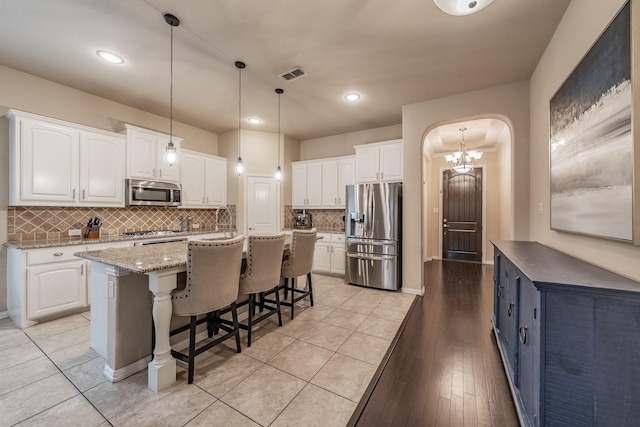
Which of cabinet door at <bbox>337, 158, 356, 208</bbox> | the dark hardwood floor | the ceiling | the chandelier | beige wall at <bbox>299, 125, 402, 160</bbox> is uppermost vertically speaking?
the ceiling

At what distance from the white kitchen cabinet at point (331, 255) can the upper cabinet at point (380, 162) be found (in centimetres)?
120

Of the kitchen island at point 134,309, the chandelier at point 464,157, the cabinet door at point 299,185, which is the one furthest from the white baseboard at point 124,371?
the chandelier at point 464,157

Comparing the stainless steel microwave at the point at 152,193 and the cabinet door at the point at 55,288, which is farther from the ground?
the stainless steel microwave at the point at 152,193

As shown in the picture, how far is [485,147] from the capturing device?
6.01 metres

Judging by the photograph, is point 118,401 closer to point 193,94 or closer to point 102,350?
point 102,350

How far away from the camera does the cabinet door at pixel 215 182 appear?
4.79 m

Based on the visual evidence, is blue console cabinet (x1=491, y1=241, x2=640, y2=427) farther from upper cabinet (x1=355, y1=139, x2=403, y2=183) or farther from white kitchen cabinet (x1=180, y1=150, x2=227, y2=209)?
white kitchen cabinet (x1=180, y1=150, x2=227, y2=209)

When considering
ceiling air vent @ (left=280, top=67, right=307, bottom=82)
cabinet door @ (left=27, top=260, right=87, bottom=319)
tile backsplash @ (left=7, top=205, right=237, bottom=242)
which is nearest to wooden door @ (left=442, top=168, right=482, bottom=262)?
ceiling air vent @ (left=280, top=67, right=307, bottom=82)

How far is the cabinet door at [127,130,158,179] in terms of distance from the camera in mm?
3701

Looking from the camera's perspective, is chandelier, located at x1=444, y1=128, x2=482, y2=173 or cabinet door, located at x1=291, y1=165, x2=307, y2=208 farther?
cabinet door, located at x1=291, y1=165, x2=307, y2=208

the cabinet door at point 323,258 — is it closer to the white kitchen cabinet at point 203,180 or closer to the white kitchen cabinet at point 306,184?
the white kitchen cabinet at point 306,184

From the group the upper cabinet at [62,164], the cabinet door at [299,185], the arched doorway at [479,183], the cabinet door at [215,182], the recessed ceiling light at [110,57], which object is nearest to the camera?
the recessed ceiling light at [110,57]

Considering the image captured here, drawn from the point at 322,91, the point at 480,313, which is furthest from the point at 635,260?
the point at 322,91

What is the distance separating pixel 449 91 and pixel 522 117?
3.03 ft
